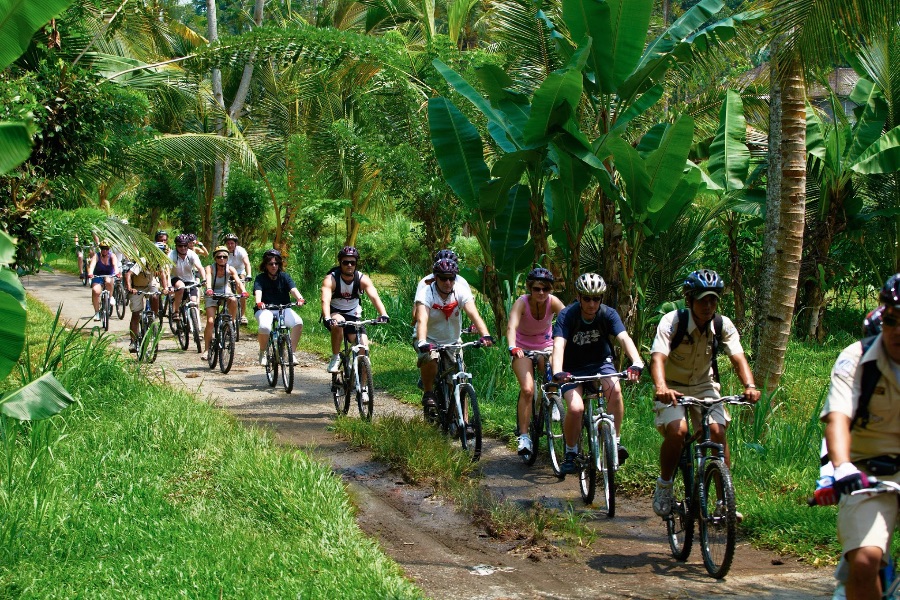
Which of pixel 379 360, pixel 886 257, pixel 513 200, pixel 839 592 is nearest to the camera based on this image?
pixel 839 592

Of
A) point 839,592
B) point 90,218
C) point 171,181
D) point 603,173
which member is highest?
point 171,181

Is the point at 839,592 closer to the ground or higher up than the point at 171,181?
closer to the ground

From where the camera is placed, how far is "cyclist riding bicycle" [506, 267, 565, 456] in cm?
881

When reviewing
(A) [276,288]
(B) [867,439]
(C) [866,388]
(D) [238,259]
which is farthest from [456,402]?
(D) [238,259]

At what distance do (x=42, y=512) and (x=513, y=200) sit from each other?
23.4ft

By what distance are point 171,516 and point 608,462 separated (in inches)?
133

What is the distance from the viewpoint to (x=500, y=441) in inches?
389

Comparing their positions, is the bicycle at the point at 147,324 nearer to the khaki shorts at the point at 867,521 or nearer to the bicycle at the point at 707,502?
the bicycle at the point at 707,502

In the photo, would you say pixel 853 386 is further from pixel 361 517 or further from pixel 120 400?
pixel 120 400

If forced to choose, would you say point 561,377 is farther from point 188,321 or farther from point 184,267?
point 184,267

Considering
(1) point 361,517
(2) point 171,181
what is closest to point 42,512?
(1) point 361,517

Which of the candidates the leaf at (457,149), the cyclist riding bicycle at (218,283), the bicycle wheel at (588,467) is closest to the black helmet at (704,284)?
the bicycle wheel at (588,467)

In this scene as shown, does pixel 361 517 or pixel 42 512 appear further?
pixel 361 517

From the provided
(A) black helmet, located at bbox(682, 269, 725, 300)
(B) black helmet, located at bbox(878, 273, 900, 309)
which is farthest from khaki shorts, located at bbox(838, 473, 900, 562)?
(A) black helmet, located at bbox(682, 269, 725, 300)
